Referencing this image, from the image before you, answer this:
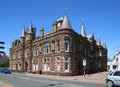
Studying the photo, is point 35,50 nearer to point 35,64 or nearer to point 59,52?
point 35,64

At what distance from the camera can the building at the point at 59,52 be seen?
5053cm

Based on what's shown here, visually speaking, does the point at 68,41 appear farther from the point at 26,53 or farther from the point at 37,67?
the point at 26,53

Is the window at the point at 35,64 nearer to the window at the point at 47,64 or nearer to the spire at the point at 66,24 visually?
the window at the point at 47,64

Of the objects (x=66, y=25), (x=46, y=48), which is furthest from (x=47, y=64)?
(x=66, y=25)

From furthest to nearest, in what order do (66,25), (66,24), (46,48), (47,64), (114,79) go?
(46,48)
(47,64)
(66,24)
(66,25)
(114,79)

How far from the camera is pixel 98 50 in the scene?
77250 millimetres

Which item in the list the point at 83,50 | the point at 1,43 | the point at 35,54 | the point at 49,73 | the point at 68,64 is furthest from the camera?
the point at 35,54

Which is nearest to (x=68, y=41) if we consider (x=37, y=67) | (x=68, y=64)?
(x=68, y=64)

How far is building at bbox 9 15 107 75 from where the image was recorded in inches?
1989

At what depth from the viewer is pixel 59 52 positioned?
51.3m

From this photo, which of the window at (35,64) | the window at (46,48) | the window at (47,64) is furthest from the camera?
the window at (35,64)

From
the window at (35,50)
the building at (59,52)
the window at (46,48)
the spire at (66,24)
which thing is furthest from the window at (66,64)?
the window at (35,50)

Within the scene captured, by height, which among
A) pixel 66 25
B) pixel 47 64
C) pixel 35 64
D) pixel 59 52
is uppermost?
pixel 66 25

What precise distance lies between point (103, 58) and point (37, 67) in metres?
27.3
